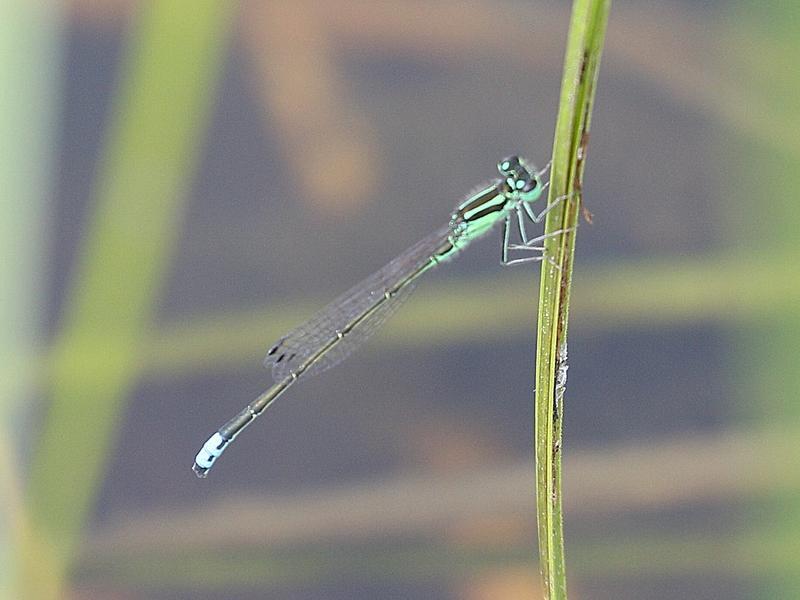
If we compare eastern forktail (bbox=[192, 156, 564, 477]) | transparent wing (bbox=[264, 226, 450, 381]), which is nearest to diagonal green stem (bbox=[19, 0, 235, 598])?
eastern forktail (bbox=[192, 156, 564, 477])

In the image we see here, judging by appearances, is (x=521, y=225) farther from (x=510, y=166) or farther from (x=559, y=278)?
(x=559, y=278)

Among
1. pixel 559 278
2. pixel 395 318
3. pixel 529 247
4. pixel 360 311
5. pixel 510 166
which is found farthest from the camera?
pixel 395 318

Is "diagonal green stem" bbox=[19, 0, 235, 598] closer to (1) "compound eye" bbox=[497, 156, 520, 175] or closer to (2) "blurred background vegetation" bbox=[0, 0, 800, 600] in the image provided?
(2) "blurred background vegetation" bbox=[0, 0, 800, 600]

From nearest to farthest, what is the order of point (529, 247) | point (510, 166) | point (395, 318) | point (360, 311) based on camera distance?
1. point (529, 247)
2. point (510, 166)
3. point (360, 311)
4. point (395, 318)

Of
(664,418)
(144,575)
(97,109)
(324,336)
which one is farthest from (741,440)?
(97,109)

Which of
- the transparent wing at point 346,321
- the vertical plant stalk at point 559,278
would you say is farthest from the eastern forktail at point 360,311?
the vertical plant stalk at point 559,278

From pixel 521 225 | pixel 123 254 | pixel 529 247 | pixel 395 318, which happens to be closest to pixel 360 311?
pixel 521 225

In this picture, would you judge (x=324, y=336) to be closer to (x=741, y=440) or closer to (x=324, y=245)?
(x=324, y=245)
